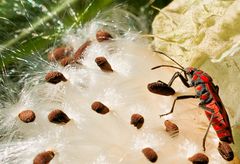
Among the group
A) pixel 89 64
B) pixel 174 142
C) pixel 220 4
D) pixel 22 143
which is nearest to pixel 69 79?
→ pixel 89 64

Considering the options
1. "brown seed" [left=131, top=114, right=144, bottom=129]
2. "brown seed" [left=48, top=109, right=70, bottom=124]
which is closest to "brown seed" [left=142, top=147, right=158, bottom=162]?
"brown seed" [left=131, top=114, right=144, bottom=129]

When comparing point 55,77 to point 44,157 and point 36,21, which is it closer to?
point 44,157

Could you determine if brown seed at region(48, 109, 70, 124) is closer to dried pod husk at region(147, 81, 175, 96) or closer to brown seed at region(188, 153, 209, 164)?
dried pod husk at region(147, 81, 175, 96)

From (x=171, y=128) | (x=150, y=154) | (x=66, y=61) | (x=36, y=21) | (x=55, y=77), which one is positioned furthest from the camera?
(x=36, y=21)

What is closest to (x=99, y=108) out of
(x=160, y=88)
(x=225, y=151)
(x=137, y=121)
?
(x=137, y=121)

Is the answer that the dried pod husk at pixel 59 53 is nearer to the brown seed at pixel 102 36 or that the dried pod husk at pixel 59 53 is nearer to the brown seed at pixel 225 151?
the brown seed at pixel 102 36

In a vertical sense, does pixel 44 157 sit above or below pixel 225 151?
above

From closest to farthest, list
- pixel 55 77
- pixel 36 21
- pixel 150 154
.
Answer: pixel 150 154 < pixel 55 77 < pixel 36 21
